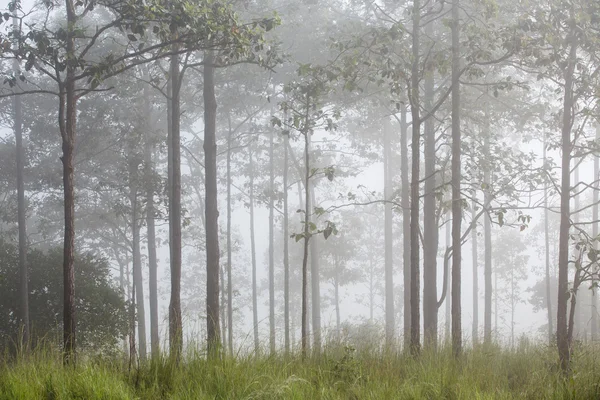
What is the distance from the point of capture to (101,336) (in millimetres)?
13234

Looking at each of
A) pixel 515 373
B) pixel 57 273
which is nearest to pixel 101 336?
pixel 57 273

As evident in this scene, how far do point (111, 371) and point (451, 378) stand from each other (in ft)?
12.6

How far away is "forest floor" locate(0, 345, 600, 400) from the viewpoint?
564 cm

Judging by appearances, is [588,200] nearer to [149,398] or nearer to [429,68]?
[429,68]

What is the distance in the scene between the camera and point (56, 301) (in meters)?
14.1

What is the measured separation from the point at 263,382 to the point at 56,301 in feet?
32.3

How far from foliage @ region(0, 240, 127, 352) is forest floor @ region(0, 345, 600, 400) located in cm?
674

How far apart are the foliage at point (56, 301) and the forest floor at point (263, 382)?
6.74 metres

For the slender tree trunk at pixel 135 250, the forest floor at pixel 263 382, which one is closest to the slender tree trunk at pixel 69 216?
the forest floor at pixel 263 382

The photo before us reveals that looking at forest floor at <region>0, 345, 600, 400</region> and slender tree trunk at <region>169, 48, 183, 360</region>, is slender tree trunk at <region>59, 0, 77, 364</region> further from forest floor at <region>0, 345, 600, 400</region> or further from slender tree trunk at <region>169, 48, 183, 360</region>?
slender tree trunk at <region>169, 48, 183, 360</region>

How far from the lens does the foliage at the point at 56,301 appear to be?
43.8 ft

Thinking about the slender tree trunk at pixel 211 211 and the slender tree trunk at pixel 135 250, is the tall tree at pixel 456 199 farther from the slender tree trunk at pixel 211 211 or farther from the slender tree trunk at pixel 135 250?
the slender tree trunk at pixel 135 250

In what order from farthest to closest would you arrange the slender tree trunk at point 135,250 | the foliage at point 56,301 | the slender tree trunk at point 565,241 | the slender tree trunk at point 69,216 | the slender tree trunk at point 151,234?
the slender tree trunk at point 151,234
the slender tree trunk at point 135,250
the foliage at point 56,301
the slender tree trunk at point 565,241
the slender tree trunk at point 69,216

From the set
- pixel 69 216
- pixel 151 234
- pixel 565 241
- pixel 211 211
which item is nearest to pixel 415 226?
pixel 565 241
